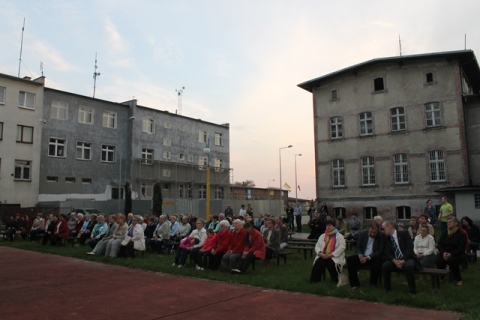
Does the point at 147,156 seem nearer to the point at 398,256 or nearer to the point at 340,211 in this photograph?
the point at 340,211

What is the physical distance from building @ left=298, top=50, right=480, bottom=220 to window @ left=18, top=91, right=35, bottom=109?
74.7 ft

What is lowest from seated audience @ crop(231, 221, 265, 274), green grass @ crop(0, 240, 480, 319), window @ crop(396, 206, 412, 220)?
green grass @ crop(0, 240, 480, 319)

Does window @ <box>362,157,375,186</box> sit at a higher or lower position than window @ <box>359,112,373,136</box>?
lower

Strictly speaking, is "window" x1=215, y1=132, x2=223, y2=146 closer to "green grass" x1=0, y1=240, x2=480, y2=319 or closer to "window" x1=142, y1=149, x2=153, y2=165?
"window" x1=142, y1=149, x2=153, y2=165

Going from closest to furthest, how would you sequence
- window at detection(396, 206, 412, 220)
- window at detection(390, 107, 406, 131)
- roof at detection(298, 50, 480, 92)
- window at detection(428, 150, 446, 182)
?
roof at detection(298, 50, 480, 92) → window at detection(428, 150, 446, 182) → window at detection(396, 206, 412, 220) → window at detection(390, 107, 406, 131)

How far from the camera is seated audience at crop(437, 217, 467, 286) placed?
8852 mm

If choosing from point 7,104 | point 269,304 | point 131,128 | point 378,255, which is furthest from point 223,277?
point 131,128

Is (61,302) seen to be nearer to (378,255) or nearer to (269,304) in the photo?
(269,304)

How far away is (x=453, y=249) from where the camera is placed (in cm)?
900

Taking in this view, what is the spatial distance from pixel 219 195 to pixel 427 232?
41150mm

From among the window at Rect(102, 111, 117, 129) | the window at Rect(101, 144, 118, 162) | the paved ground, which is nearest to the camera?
the paved ground

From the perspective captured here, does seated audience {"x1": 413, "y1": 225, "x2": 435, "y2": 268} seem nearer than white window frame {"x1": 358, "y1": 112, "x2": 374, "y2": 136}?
Yes

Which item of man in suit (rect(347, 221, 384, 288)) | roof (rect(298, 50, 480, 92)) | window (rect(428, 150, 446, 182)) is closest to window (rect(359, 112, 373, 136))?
roof (rect(298, 50, 480, 92))

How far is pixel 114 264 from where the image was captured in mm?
12500
